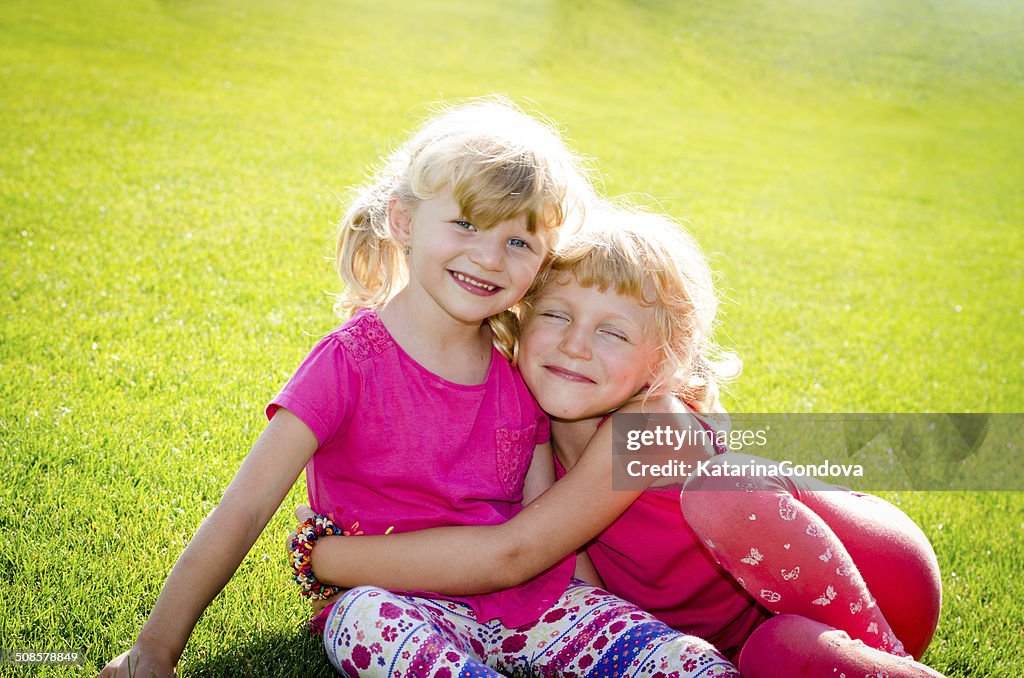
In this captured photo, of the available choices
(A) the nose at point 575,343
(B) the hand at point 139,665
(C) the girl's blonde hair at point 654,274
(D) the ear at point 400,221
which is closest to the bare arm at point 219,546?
(B) the hand at point 139,665

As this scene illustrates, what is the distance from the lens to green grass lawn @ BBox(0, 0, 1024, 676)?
9.00 ft

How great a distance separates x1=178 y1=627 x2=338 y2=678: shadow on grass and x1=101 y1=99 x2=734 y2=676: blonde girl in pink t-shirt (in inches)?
3.2

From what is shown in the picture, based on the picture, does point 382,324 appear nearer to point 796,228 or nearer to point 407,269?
point 407,269

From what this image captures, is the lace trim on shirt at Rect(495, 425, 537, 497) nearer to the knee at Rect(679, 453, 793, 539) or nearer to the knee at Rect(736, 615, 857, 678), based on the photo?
the knee at Rect(679, 453, 793, 539)

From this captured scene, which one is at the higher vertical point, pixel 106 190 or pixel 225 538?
pixel 225 538

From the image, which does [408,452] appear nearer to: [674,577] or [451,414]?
[451,414]

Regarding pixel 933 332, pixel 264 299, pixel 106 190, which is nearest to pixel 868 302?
pixel 933 332

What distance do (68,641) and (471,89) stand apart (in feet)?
49.5

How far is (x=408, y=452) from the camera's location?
2.35 m

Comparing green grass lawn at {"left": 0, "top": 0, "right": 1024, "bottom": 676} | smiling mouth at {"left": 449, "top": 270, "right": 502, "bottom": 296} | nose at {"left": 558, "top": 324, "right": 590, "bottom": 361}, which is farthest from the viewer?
green grass lawn at {"left": 0, "top": 0, "right": 1024, "bottom": 676}

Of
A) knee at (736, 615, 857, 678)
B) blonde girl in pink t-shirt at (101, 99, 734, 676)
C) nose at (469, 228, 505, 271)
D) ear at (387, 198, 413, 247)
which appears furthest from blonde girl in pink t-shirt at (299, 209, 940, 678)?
ear at (387, 198, 413, 247)

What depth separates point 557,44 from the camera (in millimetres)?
22500

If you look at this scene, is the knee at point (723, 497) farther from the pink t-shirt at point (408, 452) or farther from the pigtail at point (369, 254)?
the pigtail at point (369, 254)

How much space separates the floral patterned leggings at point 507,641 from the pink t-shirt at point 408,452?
0.17 ft
